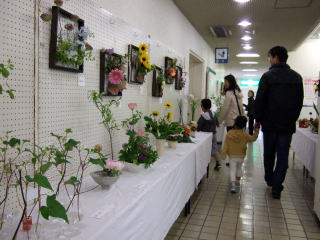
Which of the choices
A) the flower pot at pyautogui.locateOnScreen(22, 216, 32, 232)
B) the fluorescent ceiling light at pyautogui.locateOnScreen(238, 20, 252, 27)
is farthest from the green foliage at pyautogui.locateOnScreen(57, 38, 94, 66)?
the fluorescent ceiling light at pyautogui.locateOnScreen(238, 20, 252, 27)

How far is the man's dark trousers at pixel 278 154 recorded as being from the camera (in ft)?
12.5

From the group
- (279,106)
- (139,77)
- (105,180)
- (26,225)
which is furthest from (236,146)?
(26,225)

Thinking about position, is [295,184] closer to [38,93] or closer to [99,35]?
[99,35]

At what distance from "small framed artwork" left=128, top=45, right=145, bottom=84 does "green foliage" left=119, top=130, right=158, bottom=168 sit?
29.1 inches

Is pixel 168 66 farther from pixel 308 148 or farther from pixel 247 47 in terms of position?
pixel 247 47

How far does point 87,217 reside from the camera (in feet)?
4.77

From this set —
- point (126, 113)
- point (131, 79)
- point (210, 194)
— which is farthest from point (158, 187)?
point (210, 194)

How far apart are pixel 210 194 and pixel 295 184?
146 centimetres

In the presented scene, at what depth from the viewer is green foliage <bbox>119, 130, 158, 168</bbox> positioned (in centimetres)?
231

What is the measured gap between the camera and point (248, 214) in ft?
11.3

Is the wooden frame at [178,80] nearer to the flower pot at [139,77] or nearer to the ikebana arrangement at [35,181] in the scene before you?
the flower pot at [139,77]

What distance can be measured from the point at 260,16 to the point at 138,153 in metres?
4.10

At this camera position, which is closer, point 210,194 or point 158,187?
point 158,187

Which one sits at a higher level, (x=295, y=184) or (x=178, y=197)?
(x=178, y=197)
